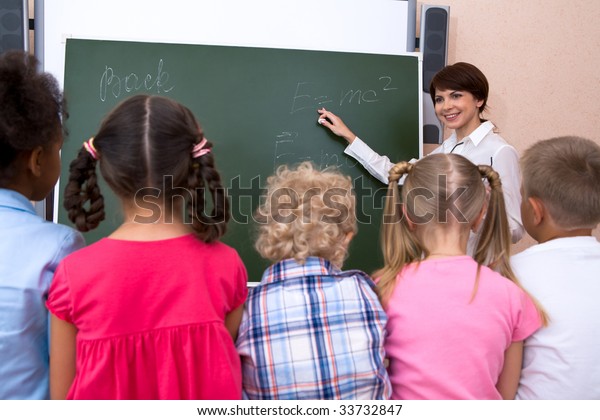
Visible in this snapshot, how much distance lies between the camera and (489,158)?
2.23 metres

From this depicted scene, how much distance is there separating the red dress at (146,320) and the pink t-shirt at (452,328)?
16.1 inches

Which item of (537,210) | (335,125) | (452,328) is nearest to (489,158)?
(335,125)

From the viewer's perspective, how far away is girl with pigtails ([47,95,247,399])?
1063 mm

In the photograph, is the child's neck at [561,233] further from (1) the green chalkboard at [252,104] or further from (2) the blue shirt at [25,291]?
(2) the blue shirt at [25,291]

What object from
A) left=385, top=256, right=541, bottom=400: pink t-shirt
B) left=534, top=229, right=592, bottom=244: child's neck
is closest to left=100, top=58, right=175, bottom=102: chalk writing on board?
left=385, top=256, right=541, bottom=400: pink t-shirt

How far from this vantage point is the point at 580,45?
3213 millimetres

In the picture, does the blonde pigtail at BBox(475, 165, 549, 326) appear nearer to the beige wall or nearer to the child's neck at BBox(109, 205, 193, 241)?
the child's neck at BBox(109, 205, 193, 241)

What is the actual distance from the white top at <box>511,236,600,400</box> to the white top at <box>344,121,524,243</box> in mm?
869

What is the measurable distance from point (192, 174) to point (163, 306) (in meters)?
0.32

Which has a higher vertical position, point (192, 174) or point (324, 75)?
point (324, 75)

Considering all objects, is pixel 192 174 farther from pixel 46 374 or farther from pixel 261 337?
pixel 46 374

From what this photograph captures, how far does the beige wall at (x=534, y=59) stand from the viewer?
10.0ft

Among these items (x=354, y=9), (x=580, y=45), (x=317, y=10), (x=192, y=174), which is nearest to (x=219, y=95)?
(x=317, y=10)

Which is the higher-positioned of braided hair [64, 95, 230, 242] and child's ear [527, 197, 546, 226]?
braided hair [64, 95, 230, 242]
